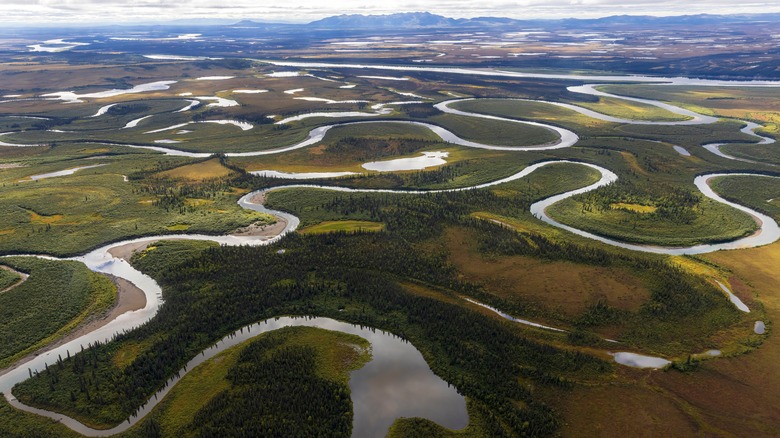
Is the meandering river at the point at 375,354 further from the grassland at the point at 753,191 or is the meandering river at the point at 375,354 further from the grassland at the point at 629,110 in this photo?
the grassland at the point at 629,110

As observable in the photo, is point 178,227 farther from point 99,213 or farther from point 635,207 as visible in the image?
point 635,207

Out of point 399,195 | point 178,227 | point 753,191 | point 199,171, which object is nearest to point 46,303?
point 178,227

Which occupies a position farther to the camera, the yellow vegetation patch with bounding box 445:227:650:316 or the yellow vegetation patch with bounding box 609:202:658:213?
the yellow vegetation patch with bounding box 609:202:658:213

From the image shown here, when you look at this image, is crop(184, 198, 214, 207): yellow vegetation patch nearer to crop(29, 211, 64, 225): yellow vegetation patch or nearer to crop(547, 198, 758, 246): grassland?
crop(29, 211, 64, 225): yellow vegetation patch

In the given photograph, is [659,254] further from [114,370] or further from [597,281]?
[114,370]

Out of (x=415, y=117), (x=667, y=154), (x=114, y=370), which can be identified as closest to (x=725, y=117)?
(x=667, y=154)

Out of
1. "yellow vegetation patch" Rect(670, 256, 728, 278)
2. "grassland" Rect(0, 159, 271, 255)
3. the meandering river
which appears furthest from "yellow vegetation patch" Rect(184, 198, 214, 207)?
"yellow vegetation patch" Rect(670, 256, 728, 278)

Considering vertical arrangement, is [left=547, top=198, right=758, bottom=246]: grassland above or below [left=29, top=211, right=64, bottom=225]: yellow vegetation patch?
above

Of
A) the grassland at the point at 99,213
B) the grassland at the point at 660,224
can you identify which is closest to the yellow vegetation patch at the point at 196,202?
the grassland at the point at 99,213
